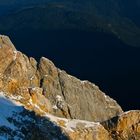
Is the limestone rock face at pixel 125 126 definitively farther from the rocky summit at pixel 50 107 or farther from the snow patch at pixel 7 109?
the snow patch at pixel 7 109

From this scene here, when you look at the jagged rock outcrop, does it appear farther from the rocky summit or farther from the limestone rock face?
the limestone rock face

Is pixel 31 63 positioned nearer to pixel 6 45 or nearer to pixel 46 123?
pixel 6 45

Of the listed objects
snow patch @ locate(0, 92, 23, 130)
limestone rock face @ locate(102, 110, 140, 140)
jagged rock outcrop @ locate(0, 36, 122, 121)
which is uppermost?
jagged rock outcrop @ locate(0, 36, 122, 121)

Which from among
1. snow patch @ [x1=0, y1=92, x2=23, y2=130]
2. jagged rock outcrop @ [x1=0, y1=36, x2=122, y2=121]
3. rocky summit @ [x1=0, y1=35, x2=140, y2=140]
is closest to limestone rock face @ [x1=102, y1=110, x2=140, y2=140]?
rocky summit @ [x1=0, y1=35, x2=140, y2=140]

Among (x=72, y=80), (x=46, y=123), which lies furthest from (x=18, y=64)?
(x=46, y=123)

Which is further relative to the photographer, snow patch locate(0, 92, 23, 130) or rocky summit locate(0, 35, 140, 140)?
rocky summit locate(0, 35, 140, 140)

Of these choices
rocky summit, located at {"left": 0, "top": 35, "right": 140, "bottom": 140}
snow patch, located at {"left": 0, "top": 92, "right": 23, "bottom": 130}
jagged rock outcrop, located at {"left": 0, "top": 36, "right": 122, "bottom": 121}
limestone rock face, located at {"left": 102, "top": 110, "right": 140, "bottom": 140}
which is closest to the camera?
snow patch, located at {"left": 0, "top": 92, "right": 23, "bottom": 130}

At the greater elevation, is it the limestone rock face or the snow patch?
the limestone rock face

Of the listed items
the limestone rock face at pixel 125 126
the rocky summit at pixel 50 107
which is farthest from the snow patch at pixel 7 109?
the limestone rock face at pixel 125 126
